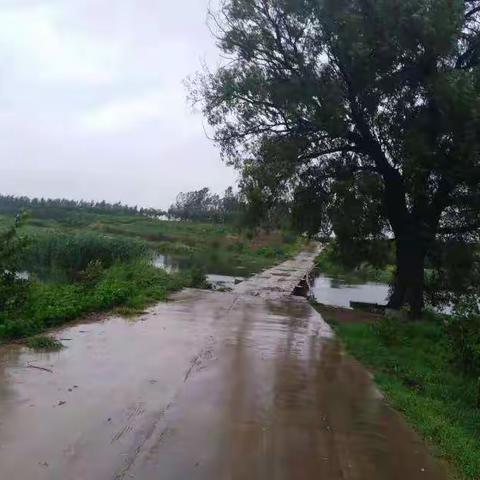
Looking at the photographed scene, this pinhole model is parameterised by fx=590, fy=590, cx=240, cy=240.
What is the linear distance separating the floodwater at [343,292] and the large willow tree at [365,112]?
7909mm

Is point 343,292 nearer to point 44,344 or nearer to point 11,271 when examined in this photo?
point 11,271

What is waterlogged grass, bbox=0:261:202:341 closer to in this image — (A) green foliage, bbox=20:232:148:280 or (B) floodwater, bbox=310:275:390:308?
(A) green foliage, bbox=20:232:148:280

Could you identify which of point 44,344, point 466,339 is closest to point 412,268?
point 466,339

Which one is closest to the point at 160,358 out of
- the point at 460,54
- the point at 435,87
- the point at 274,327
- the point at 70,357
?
the point at 70,357

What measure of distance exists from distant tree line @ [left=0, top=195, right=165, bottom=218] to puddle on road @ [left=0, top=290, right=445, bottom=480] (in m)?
53.5

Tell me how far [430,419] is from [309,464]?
7.68 ft

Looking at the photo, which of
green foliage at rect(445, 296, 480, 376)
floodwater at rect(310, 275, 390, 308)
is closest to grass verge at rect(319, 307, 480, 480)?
green foliage at rect(445, 296, 480, 376)

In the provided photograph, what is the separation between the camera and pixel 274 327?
12.0 meters

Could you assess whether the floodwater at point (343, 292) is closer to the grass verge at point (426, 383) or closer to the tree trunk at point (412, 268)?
the tree trunk at point (412, 268)

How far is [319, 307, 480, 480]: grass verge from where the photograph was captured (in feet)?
19.2

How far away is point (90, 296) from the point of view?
1227cm

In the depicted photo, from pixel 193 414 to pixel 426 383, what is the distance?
13.9 feet

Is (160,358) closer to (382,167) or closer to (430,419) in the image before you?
(430,419)

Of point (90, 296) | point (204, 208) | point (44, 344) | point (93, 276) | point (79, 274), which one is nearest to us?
point (44, 344)
